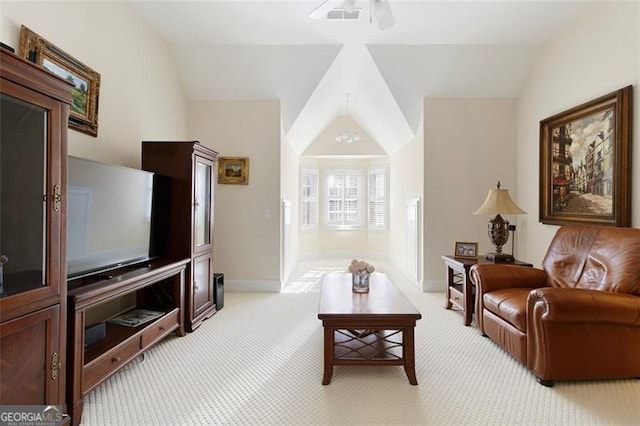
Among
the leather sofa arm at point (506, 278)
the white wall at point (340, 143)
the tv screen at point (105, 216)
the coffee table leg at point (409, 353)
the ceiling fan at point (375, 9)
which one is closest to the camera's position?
the tv screen at point (105, 216)

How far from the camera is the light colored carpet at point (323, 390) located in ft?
5.63

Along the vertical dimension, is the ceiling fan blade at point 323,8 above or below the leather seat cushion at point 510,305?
above

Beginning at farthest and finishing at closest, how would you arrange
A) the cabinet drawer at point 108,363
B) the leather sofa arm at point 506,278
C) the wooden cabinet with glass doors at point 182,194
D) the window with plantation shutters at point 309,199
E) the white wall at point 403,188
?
1. the window with plantation shutters at point 309,199
2. the white wall at point 403,188
3. the wooden cabinet with glass doors at point 182,194
4. the leather sofa arm at point 506,278
5. the cabinet drawer at point 108,363

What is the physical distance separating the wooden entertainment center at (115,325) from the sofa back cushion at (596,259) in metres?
3.25

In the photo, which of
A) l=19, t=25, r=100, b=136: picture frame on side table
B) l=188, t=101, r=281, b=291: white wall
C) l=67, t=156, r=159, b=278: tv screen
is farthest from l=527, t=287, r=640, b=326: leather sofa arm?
l=19, t=25, r=100, b=136: picture frame on side table

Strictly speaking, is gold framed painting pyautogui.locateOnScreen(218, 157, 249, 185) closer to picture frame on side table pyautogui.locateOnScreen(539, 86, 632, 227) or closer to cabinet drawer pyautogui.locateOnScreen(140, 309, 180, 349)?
cabinet drawer pyautogui.locateOnScreen(140, 309, 180, 349)

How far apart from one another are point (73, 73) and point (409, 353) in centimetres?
307

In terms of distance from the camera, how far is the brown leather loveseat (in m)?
1.94

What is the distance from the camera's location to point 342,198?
721 centimetres

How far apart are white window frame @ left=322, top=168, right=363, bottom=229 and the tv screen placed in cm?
478

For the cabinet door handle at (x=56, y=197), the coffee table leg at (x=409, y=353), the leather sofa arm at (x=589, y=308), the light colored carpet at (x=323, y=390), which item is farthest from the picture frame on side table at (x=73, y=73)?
the leather sofa arm at (x=589, y=308)

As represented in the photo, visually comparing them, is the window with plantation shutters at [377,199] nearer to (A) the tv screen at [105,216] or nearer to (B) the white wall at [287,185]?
(B) the white wall at [287,185]

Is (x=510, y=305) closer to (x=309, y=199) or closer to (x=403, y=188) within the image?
(x=403, y=188)

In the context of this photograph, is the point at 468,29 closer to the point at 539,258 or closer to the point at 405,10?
the point at 405,10
